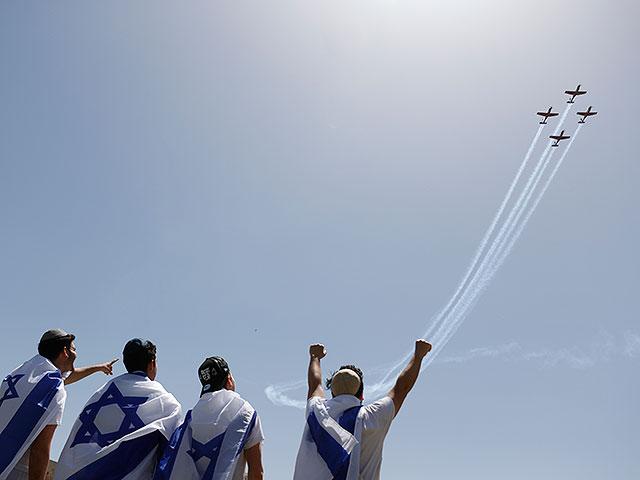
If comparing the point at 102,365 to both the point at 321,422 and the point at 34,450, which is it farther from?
the point at 321,422

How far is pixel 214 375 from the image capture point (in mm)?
6359

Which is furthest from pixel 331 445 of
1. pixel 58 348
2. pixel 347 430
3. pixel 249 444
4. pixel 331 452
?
pixel 58 348

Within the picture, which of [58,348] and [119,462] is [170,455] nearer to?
[119,462]

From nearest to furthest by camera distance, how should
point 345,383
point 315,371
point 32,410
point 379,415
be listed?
point 379,415
point 32,410
point 345,383
point 315,371

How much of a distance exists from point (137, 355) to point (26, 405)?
146 centimetres

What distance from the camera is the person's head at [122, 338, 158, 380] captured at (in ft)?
21.5

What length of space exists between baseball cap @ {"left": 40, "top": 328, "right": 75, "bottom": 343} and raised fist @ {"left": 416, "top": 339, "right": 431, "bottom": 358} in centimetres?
509

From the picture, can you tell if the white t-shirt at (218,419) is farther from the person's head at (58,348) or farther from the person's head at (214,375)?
the person's head at (58,348)

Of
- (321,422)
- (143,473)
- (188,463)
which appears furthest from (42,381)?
(321,422)

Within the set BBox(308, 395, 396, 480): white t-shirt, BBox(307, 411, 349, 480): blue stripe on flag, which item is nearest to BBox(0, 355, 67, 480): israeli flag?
BBox(307, 411, 349, 480): blue stripe on flag

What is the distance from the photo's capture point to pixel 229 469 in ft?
18.3

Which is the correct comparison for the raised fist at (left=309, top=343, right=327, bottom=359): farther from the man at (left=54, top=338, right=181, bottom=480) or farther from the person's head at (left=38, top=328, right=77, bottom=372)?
the person's head at (left=38, top=328, right=77, bottom=372)

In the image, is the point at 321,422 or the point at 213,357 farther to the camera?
the point at 213,357

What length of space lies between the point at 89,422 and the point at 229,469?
1.98 metres
